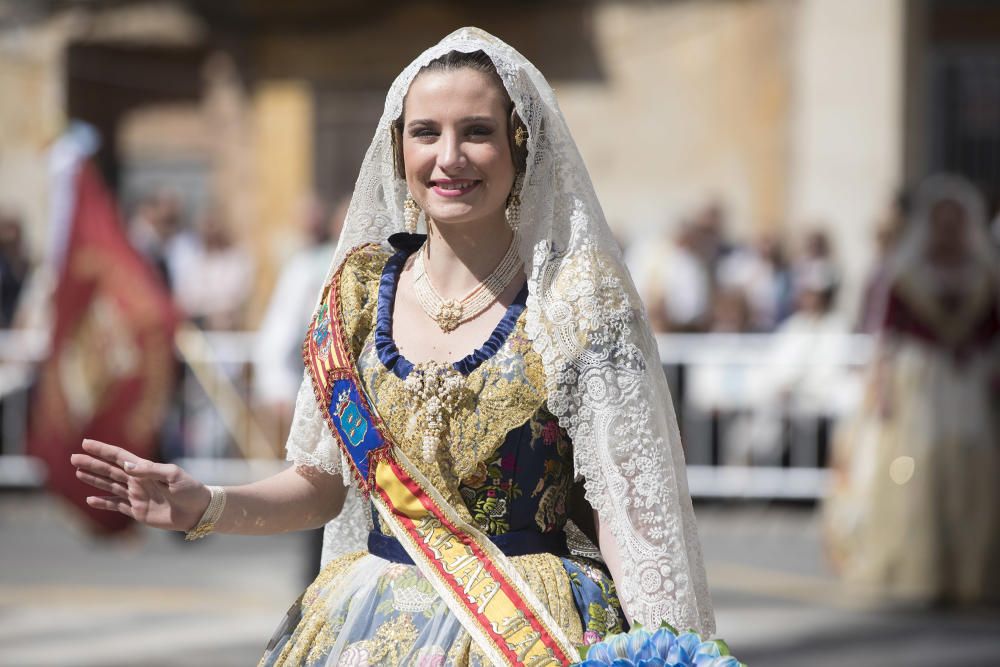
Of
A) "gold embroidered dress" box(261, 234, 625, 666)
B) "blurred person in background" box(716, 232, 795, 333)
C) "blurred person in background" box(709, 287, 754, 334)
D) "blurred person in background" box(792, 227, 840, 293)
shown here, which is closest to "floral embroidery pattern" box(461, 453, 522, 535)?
"gold embroidered dress" box(261, 234, 625, 666)

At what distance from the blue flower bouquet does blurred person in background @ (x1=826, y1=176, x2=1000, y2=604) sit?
5680 millimetres

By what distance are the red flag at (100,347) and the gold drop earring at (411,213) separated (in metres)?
6.41

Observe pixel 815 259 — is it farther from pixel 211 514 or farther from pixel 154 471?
pixel 154 471

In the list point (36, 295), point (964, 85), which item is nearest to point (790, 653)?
point (36, 295)

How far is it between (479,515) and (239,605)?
5068mm

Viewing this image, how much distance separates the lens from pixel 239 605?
7.74 m

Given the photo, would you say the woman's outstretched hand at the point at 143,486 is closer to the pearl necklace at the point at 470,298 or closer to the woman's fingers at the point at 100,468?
the woman's fingers at the point at 100,468

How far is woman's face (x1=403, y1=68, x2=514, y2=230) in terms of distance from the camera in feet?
9.34

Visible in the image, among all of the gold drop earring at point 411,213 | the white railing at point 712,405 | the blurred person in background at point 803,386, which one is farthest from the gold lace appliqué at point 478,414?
the blurred person in background at point 803,386

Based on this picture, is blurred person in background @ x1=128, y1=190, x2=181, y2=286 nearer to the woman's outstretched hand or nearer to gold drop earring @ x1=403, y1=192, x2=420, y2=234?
gold drop earring @ x1=403, y1=192, x2=420, y2=234

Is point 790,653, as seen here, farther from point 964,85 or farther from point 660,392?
point 964,85

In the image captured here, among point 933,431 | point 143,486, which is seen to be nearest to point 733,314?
point 933,431

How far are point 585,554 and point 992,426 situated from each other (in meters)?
5.94

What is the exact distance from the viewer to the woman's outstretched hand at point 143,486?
9.04ft
